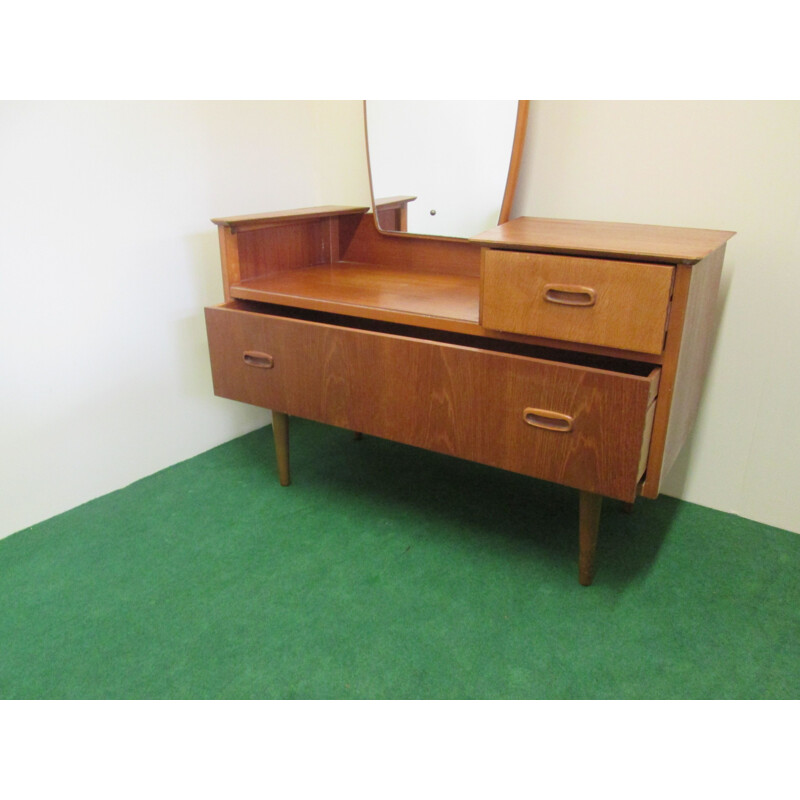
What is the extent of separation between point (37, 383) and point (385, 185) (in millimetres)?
957

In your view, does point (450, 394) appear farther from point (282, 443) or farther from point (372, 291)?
point (282, 443)

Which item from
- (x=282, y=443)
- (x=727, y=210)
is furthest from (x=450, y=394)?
(x=727, y=210)

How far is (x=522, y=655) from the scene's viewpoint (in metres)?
1.10

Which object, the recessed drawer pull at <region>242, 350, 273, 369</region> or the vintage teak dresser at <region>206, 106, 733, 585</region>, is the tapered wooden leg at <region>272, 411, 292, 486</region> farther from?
the recessed drawer pull at <region>242, 350, 273, 369</region>

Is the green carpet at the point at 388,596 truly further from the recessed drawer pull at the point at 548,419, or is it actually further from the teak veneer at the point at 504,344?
the recessed drawer pull at the point at 548,419

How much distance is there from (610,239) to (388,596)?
77 cm

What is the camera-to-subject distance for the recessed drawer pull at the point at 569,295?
1019 mm

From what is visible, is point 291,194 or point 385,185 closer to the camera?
point 385,185

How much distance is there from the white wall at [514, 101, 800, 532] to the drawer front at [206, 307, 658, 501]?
0.49 metres

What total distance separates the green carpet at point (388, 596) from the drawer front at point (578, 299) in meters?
0.52

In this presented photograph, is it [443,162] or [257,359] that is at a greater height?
[443,162]

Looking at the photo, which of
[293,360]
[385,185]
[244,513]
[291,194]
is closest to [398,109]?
[385,185]

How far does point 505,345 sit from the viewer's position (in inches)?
48.8

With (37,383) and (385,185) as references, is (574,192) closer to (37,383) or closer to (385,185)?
(385,185)
